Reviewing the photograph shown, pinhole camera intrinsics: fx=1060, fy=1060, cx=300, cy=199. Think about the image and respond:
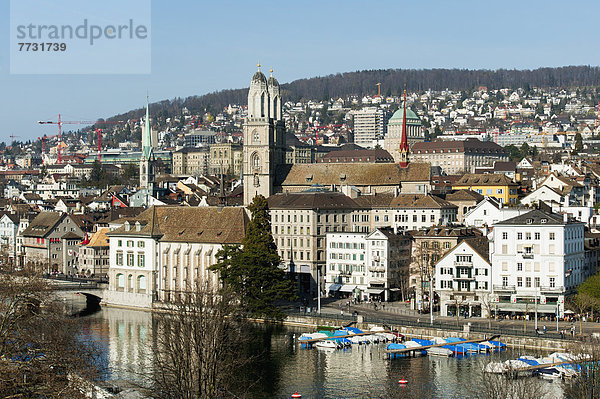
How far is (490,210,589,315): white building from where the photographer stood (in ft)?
225

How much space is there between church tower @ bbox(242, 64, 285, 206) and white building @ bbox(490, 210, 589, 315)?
33.4 m

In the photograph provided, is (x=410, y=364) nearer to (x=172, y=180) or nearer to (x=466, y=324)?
(x=466, y=324)

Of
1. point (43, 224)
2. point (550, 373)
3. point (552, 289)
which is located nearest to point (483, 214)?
point (552, 289)

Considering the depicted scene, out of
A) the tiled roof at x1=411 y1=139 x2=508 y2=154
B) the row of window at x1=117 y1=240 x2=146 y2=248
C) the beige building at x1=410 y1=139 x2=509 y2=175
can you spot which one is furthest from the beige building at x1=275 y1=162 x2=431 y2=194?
the tiled roof at x1=411 y1=139 x2=508 y2=154

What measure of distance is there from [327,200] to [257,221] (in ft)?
46.4

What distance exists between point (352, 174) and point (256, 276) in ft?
99.3

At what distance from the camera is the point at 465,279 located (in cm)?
7206

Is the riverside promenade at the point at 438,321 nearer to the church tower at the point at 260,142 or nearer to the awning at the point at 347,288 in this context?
the awning at the point at 347,288

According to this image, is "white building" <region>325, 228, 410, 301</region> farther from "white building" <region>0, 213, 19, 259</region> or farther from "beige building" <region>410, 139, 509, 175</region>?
"beige building" <region>410, 139, 509, 175</region>

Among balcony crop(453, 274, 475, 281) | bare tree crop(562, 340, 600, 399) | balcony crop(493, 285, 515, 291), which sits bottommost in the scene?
bare tree crop(562, 340, 600, 399)

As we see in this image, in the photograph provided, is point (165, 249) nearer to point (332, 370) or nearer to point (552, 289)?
point (332, 370)

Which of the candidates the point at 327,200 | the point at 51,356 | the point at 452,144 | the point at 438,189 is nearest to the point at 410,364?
the point at 51,356

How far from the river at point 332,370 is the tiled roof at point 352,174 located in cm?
3189

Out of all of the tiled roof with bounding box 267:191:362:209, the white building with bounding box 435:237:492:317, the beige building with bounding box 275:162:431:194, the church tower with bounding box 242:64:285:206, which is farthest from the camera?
the church tower with bounding box 242:64:285:206
